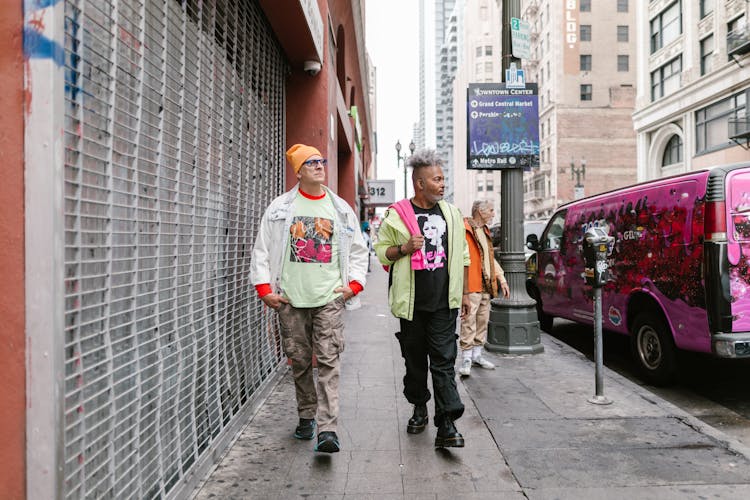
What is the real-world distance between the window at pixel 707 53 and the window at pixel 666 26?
2.55 metres

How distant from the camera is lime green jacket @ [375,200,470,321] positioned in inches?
166

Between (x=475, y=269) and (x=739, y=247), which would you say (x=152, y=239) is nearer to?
(x=475, y=269)

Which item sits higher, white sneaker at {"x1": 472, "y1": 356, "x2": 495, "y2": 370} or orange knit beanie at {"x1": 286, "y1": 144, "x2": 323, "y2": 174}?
orange knit beanie at {"x1": 286, "y1": 144, "x2": 323, "y2": 174}

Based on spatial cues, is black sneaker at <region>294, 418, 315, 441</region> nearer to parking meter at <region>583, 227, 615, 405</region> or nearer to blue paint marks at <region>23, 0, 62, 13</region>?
parking meter at <region>583, 227, 615, 405</region>

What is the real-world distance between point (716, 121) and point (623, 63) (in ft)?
106

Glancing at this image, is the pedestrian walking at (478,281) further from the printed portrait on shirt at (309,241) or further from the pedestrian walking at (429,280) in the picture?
the printed portrait on shirt at (309,241)

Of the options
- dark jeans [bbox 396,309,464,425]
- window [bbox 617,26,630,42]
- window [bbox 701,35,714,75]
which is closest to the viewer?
dark jeans [bbox 396,309,464,425]

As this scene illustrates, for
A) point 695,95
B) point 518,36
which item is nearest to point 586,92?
point 695,95

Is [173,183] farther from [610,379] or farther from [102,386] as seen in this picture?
[610,379]

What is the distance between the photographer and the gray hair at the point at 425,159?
4316 millimetres

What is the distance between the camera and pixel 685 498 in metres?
3.40

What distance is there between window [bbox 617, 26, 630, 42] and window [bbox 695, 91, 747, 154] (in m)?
30.4

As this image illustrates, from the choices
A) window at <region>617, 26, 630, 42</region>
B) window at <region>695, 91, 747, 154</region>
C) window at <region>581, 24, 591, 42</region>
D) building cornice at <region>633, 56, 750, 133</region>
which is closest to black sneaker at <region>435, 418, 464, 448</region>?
window at <region>695, 91, 747, 154</region>

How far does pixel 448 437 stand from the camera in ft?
13.5
